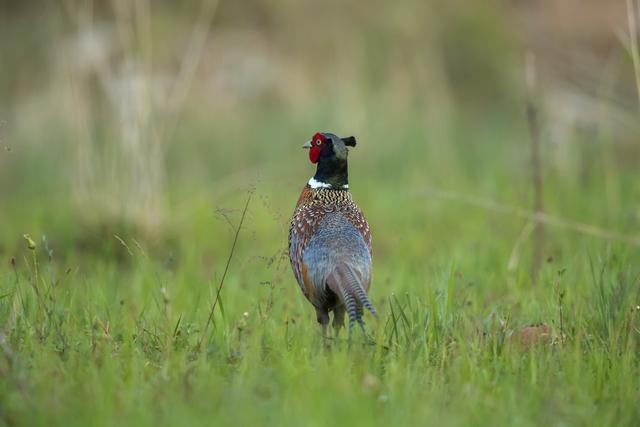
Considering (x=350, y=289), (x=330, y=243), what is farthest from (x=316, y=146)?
(x=350, y=289)

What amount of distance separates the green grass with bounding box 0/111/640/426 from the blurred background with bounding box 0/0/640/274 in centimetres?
10

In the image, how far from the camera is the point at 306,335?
4445mm

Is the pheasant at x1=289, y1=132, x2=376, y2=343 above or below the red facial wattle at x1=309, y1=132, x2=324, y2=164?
below

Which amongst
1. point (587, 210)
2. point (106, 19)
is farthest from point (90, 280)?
point (106, 19)

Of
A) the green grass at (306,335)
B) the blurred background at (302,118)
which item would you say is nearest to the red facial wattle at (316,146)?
the green grass at (306,335)

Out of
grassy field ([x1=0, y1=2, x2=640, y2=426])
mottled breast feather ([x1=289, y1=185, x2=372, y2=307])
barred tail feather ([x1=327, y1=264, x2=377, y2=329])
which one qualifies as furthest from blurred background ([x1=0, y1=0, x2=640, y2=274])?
barred tail feather ([x1=327, y1=264, x2=377, y2=329])

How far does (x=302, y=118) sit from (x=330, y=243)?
772 cm

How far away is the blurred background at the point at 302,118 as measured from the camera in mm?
7359

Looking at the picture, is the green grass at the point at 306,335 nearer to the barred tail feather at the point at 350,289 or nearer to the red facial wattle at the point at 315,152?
the barred tail feather at the point at 350,289

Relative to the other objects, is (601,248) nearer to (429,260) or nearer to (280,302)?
(429,260)

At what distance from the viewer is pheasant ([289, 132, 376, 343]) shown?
435cm

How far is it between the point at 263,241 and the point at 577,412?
15.7ft

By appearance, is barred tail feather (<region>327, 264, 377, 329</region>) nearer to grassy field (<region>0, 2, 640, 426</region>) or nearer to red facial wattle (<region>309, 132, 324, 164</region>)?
grassy field (<region>0, 2, 640, 426</region>)

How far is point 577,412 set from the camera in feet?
11.5
